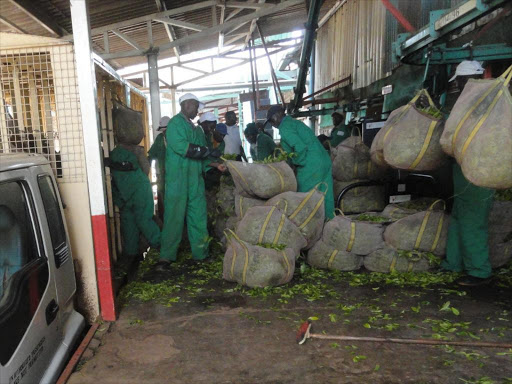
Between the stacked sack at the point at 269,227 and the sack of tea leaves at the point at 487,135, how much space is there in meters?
1.81

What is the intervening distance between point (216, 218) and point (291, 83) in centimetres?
1097

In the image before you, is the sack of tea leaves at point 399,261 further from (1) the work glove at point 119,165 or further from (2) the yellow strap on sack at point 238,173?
(1) the work glove at point 119,165

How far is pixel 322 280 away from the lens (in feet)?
13.5

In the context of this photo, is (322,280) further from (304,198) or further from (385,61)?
(385,61)

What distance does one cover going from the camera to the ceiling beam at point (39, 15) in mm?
6045

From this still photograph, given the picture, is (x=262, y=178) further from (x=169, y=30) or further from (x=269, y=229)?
(x=169, y=30)

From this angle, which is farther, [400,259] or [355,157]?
[355,157]

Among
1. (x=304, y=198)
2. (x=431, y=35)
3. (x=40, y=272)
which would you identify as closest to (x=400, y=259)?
(x=304, y=198)

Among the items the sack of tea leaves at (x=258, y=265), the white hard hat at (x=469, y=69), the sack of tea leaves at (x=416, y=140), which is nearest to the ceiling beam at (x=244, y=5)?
the white hard hat at (x=469, y=69)

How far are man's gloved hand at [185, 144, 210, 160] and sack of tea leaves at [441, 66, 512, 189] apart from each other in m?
2.71

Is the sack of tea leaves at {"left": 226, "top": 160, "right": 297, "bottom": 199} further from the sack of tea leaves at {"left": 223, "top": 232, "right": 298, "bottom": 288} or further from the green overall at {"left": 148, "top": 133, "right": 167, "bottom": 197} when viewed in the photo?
the green overall at {"left": 148, "top": 133, "right": 167, "bottom": 197}

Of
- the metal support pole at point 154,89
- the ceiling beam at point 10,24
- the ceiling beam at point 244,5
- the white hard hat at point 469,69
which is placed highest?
the ceiling beam at point 244,5

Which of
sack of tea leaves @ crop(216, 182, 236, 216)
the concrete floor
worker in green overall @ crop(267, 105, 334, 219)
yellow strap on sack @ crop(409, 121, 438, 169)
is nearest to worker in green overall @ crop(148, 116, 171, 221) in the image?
sack of tea leaves @ crop(216, 182, 236, 216)

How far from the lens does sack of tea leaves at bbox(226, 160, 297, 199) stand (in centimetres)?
456
